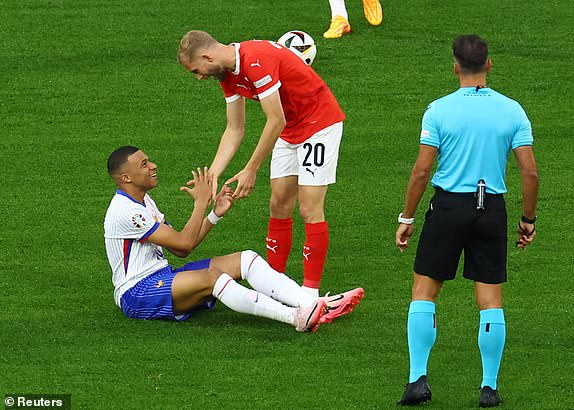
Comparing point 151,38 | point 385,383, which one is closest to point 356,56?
point 151,38

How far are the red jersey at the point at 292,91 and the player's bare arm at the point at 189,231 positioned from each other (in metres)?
0.63

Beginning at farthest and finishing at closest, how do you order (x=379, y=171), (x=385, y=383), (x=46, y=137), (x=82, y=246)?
1. (x=46, y=137)
2. (x=379, y=171)
3. (x=82, y=246)
4. (x=385, y=383)

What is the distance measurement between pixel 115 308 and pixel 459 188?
2633 millimetres

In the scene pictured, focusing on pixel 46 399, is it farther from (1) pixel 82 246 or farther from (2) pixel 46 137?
(2) pixel 46 137

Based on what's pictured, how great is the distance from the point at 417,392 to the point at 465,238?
775 millimetres

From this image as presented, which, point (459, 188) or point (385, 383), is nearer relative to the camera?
point (459, 188)

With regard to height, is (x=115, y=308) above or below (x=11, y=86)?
below

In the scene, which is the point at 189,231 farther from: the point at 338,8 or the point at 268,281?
the point at 338,8

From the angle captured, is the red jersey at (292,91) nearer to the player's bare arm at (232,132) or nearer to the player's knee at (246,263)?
the player's bare arm at (232,132)

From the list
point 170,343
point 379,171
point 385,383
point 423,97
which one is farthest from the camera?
point 423,97

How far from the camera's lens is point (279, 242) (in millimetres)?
7910

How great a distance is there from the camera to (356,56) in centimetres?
1301

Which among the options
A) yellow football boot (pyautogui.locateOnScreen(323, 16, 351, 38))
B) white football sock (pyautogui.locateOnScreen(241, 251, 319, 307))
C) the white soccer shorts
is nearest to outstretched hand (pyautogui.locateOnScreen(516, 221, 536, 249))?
white football sock (pyautogui.locateOnScreen(241, 251, 319, 307))

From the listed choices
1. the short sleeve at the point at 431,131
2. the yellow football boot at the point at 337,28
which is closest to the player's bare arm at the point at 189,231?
the short sleeve at the point at 431,131
